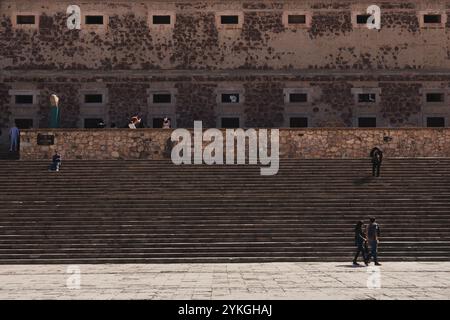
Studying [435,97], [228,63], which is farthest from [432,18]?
[228,63]

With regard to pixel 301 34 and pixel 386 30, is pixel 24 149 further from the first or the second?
pixel 386 30

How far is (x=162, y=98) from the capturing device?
32406 millimetres

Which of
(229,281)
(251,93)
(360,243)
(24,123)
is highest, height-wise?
(251,93)

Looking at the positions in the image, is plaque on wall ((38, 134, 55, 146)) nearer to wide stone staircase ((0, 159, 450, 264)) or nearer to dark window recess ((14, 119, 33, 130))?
wide stone staircase ((0, 159, 450, 264))

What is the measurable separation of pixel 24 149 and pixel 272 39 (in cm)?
1232

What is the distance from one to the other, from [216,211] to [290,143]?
6.88m

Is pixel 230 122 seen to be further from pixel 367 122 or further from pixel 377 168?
pixel 377 168

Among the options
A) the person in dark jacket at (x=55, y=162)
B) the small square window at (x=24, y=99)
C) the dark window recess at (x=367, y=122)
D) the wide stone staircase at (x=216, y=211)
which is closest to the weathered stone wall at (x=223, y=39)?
the small square window at (x=24, y=99)

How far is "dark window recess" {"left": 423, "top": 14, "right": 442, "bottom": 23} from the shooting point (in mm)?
32938

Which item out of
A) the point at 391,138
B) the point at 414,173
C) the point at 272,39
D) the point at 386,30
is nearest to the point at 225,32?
the point at 272,39

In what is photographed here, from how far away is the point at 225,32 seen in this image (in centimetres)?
3275

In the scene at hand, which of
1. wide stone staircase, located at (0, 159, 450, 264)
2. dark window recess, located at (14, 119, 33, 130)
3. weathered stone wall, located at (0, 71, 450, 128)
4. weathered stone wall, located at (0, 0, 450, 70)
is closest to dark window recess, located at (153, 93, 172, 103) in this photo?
weathered stone wall, located at (0, 71, 450, 128)

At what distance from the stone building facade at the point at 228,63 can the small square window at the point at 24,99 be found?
0.04m

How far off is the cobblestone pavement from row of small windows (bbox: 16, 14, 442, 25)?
17.2 m
